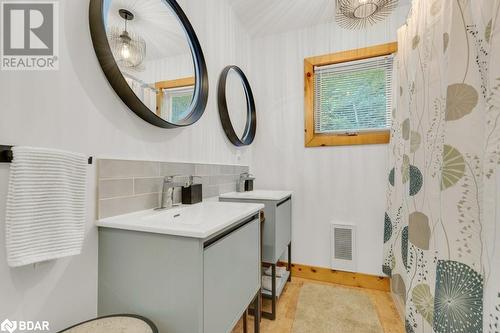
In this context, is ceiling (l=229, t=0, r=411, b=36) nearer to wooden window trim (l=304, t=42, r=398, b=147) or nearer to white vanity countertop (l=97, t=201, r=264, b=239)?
wooden window trim (l=304, t=42, r=398, b=147)

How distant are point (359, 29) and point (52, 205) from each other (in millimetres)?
2626

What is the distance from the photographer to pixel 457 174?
0.77m

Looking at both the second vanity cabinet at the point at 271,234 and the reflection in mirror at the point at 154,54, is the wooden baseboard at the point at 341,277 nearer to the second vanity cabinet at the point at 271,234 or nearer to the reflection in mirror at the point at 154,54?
the second vanity cabinet at the point at 271,234

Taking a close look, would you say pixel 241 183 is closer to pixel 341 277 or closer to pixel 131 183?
pixel 131 183

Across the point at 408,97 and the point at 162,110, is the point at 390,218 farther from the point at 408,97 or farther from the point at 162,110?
the point at 162,110

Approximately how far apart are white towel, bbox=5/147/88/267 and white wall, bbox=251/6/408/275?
1.87m

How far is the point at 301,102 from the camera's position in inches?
91.5

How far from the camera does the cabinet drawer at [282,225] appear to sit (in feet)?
5.63

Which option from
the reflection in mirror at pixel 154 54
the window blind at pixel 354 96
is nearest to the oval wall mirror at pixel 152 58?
the reflection in mirror at pixel 154 54

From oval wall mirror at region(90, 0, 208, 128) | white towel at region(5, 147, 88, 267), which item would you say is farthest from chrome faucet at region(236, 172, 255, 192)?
white towel at region(5, 147, 88, 267)

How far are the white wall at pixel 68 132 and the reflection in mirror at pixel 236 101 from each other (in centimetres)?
96

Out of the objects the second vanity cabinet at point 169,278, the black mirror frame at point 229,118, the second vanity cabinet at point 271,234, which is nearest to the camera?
the second vanity cabinet at point 169,278

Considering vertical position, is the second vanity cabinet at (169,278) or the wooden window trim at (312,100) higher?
the wooden window trim at (312,100)

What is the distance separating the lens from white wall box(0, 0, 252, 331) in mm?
678
